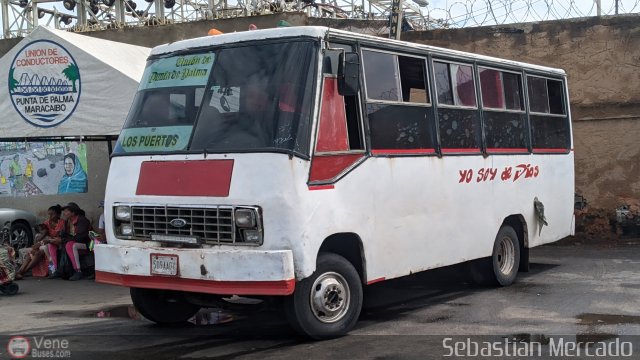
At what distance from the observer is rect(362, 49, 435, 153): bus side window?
719cm

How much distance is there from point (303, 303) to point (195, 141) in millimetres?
1787

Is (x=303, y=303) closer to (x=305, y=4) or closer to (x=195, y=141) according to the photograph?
(x=195, y=141)

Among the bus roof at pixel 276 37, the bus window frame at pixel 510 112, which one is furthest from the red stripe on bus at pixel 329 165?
the bus window frame at pixel 510 112

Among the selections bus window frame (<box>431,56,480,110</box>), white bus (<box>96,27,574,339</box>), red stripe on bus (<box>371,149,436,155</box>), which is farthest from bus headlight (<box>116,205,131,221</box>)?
bus window frame (<box>431,56,480,110</box>)

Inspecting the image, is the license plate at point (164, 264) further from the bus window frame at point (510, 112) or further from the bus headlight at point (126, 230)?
the bus window frame at point (510, 112)

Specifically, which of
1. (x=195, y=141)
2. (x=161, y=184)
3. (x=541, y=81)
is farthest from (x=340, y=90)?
(x=541, y=81)

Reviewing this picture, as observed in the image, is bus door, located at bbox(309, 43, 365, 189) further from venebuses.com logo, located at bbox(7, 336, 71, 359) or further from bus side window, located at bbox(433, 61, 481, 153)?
venebuses.com logo, located at bbox(7, 336, 71, 359)

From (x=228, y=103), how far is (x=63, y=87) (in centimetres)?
429

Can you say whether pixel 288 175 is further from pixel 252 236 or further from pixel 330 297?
pixel 330 297

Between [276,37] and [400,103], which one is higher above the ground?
[276,37]

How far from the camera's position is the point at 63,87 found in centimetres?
998

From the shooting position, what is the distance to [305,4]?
23.8m

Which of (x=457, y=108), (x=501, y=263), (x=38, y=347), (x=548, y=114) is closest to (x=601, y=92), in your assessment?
(x=548, y=114)

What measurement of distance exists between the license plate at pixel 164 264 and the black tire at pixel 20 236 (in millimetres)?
9022
